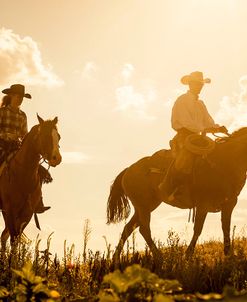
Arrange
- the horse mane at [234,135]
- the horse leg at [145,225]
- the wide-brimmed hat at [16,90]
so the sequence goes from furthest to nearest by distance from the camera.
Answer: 1. the horse leg at [145,225]
2. the wide-brimmed hat at [16,90]
3. the horse mane at [234,135]

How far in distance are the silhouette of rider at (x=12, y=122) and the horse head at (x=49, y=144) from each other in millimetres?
891

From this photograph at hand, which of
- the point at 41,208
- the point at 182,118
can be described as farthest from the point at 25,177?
the point at 182,118

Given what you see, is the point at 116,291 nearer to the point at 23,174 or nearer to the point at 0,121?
the point at 23,174

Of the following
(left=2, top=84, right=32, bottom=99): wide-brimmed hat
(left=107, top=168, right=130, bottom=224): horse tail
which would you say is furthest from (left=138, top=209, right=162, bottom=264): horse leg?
(left=2, top=84, right=32, bottom=99): wide-brimmed hat

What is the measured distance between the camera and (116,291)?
2320mm

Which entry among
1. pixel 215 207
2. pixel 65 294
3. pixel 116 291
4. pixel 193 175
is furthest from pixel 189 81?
pixel 116 291

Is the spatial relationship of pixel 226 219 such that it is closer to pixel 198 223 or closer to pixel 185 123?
pixel 198 223

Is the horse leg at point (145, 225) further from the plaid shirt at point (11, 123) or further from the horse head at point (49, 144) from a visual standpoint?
the plaid shirt at point (11, 123)

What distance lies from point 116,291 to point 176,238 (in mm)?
4924

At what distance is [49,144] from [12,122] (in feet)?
5.89

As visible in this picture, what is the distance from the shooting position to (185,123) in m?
11.9

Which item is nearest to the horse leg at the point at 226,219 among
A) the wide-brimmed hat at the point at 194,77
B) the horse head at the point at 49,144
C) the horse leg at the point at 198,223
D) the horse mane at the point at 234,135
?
the horse leg at the point at 198,223

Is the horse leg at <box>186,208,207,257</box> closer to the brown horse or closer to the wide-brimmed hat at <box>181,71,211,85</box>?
the wide-brimmed hat at <box>181,71,211,85</box>

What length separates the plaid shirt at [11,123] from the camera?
11758mm
